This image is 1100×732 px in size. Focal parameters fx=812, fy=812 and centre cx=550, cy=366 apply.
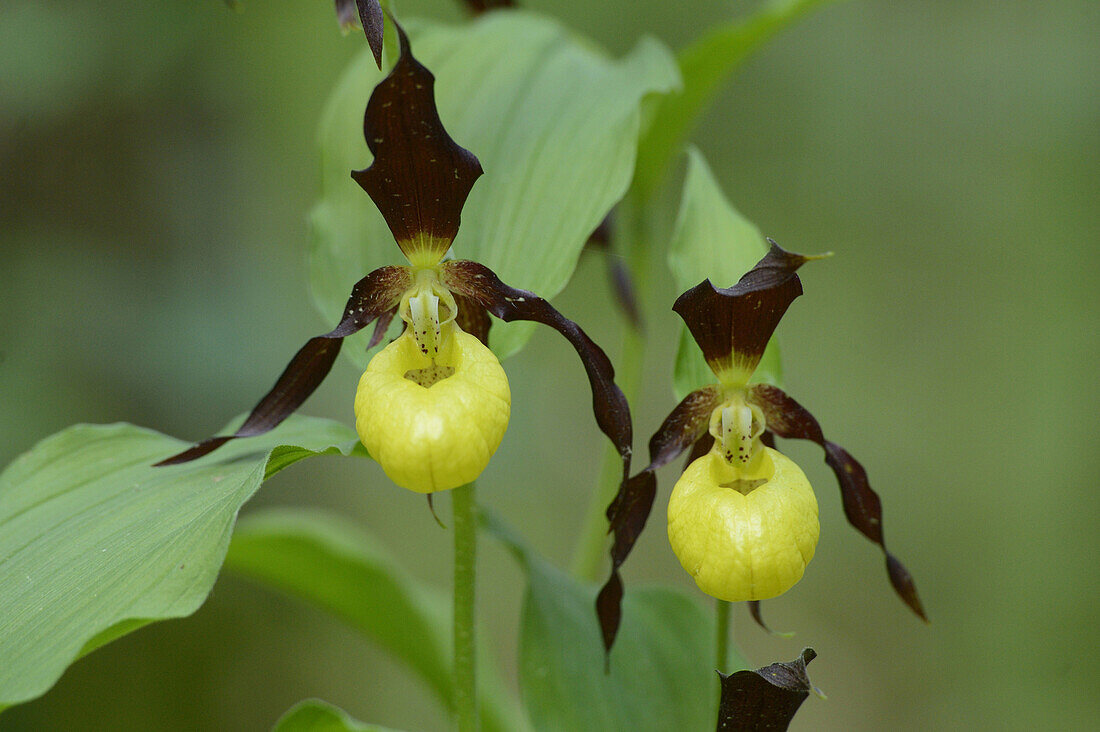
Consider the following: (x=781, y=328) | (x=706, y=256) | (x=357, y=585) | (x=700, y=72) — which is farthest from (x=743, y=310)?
(x=781, y=328)

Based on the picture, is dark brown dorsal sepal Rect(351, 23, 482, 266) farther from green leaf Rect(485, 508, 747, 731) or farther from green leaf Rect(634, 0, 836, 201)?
green leaf Rect(634, 0, 836, 201)

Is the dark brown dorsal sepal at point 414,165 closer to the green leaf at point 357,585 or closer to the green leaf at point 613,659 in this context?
the green leaf at point 613,659

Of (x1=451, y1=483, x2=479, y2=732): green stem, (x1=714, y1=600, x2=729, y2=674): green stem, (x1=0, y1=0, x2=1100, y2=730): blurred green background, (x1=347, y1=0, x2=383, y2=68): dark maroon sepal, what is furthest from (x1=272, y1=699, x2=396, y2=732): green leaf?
(x1=0, y1=0, x2=1100, y2=730): blurred green background

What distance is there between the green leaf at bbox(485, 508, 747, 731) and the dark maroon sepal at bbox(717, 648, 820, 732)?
0.38 meters

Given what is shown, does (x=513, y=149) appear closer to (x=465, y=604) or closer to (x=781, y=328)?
(x=465, y=604)

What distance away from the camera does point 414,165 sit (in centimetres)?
74

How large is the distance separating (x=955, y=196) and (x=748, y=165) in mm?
889

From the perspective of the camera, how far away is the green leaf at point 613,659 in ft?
3.54

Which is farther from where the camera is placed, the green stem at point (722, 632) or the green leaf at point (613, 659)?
the green leaf at point (613, 659)

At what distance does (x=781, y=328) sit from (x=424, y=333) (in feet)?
9.92

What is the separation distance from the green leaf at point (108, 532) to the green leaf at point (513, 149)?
9.0 inches

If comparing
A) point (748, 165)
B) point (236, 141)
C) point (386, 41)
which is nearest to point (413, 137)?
point (386, 41)

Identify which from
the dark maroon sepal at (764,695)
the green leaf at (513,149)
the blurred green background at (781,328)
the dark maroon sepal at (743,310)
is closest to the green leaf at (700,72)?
the green leaf at (513,149)

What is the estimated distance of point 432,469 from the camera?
27.4 inches
